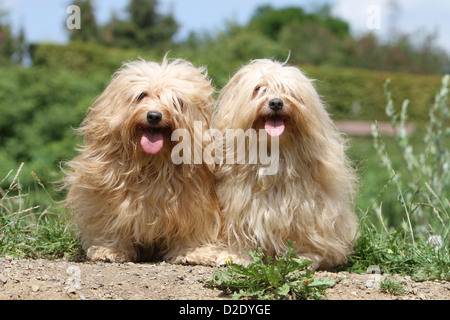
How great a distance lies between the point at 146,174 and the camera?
406 centimetres

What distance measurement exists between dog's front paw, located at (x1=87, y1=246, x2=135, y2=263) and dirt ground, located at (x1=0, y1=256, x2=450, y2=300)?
0.22 meters

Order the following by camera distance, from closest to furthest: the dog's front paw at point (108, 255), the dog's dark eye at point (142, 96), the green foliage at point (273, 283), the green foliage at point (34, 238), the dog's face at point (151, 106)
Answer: the green foliage at point (273, 283), the dog's face at point (151, 106), the dog's dark eye at point (142, 96), the dog's front paw at point (108, 255), the green foliage at point (34, 238)

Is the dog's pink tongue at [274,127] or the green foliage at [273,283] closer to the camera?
the green foliage at [273,283]

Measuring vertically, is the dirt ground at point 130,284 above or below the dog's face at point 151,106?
below

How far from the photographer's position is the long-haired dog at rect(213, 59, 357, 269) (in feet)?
12.8

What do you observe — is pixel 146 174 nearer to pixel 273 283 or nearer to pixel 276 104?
pixel 276 104

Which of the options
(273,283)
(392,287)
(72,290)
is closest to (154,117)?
(72,290)

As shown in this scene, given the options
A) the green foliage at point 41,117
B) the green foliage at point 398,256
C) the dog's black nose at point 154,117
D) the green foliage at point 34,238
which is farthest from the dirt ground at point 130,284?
the green foliage at point 41,117

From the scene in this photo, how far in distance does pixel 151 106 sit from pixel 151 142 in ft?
0.82

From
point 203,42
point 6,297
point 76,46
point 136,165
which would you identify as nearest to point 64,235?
point 136,165

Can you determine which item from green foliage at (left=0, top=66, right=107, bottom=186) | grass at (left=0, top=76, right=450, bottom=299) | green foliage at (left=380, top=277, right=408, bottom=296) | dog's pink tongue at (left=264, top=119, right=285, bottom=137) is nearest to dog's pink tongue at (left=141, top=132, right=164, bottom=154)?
dog's pink tongue at (left=264, top=119, right=285, bottom=137)

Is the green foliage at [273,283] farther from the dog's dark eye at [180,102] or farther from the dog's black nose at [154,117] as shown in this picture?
the dog's dark eye at [180,102]

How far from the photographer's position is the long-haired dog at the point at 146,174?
13.0 ft

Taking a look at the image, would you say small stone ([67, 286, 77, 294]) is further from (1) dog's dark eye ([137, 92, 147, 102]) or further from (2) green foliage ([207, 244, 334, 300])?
(1) dog's dark eye ([137, 92, 147, 102])
